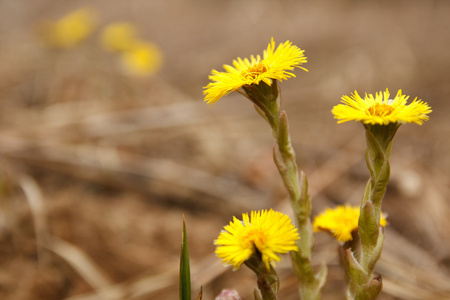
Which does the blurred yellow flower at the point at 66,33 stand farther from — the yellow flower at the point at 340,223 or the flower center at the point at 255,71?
the yellow flower at the point at 340,223

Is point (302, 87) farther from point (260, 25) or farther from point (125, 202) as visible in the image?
point (125, 202)

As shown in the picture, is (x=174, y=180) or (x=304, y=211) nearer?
(x=304, y=211)

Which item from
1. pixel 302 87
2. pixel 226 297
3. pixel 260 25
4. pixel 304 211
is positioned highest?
pixel 260 25

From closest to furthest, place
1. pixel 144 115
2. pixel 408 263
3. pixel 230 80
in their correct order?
pixel 230 80, pixel 408 263, pixel 144 115

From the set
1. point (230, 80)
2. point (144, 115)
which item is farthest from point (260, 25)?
point (230, 80)

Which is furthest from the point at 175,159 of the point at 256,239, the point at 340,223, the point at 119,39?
the point at 256,239

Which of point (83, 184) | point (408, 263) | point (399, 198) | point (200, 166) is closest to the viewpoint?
point (408, 263)

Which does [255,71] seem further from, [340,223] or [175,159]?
[175,159]

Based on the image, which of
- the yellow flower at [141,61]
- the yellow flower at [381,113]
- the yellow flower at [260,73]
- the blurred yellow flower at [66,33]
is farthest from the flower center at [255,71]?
the blurred yellow flower at [66,33]
